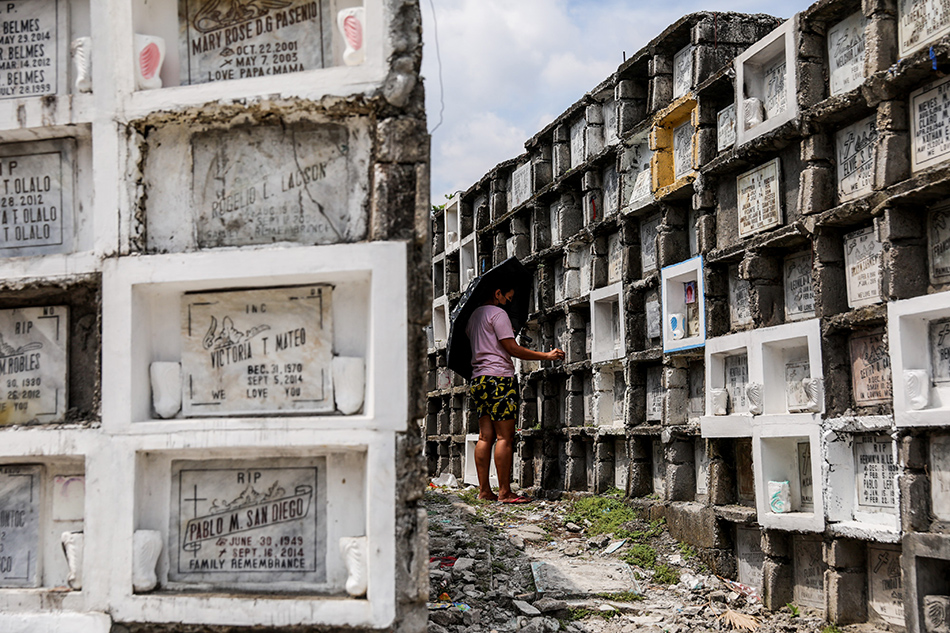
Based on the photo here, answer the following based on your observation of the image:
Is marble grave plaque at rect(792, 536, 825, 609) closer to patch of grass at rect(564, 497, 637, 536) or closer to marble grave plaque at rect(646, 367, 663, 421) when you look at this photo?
patch of grass at rect(564, 497, 637, 536)

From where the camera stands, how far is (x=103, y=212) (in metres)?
3.76

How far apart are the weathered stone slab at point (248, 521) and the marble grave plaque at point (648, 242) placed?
12.5 ft

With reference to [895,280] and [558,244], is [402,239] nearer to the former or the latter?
[895,280]

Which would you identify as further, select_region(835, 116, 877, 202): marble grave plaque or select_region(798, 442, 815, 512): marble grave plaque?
select_region(798, 442, 815, 512): marble grave plaque

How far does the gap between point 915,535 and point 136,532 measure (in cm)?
329

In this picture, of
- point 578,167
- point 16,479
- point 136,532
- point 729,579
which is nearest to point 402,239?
point 136,532

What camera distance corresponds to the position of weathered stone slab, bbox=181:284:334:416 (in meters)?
3.71

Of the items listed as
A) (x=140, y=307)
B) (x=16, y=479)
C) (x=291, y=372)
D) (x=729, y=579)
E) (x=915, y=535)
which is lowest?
(x=729, y=579)

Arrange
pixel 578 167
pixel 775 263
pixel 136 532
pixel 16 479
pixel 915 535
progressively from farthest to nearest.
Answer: pixel 578 167
pixel 775 263
pixel 915 535
pixel 16 479
pixel 136 532

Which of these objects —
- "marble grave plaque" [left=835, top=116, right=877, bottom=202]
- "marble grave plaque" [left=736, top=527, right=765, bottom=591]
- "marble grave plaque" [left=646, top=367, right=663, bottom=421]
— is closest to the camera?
"marble grave plaque" [left=835, top=116, right=877, bottom=202]

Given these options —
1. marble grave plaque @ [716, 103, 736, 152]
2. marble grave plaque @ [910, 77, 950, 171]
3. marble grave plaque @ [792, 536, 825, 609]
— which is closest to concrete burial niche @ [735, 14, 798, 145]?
marble grave plaque @ [716, 103, 736, 152]

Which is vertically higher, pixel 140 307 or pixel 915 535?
pixel 140 307

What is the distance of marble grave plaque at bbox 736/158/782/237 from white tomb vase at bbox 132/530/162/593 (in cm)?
367

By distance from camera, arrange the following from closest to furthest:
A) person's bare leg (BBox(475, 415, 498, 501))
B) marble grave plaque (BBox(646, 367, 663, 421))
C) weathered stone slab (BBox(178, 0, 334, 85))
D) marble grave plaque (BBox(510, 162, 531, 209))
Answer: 1. weathered stone slab (BBox(178, 0, 334, 85))
2. marble grave plaque (BBox(646, 367, 663, 421))
3. person's bare leg (BBox(475, 415, 498, 501))
4. marble grave plaque (BBox(510, 162, 531, 209))
